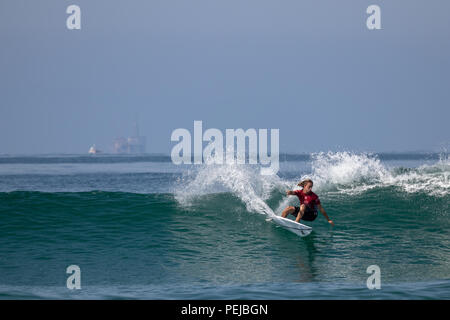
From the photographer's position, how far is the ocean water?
9258 millimetres

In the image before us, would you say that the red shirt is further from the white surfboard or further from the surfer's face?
the white surfboard

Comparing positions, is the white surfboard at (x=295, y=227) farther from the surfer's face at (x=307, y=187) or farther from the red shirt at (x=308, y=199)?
the surfer's face at (x=307, y=187)

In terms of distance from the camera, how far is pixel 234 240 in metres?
13.5

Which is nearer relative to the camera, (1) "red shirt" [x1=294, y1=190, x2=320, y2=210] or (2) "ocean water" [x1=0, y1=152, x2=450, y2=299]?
(2) "ocean water" [x1=0, y1=152, x2=450, y2=299]

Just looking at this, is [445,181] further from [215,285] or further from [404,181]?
[215,285]

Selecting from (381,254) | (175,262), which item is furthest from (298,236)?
(175,262)

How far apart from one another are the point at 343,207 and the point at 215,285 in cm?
824

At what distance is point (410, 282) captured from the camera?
954 centimetres

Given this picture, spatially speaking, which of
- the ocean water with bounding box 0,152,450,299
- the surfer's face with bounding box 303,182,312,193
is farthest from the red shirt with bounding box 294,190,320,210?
the ocean water with bounding box 0,152,450,299

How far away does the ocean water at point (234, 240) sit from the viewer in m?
9.26

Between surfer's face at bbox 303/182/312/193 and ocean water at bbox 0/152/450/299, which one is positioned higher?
surfer's face at bbox 303/182/312/193

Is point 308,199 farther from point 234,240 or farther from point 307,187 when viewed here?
point 234,240
